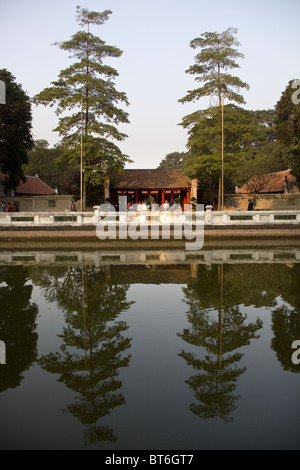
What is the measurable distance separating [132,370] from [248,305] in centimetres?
366

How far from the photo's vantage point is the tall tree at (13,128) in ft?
80.9

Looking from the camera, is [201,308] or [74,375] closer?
[74,375]

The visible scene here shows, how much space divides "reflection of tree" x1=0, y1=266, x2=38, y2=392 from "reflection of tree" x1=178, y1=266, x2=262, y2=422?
221cm

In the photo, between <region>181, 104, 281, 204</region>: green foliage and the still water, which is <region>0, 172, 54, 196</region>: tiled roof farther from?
the still water

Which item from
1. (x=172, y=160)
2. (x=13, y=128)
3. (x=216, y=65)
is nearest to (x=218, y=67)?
(x=216, y=65)

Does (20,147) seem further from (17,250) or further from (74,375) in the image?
(74,375)

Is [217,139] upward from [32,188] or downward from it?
upward

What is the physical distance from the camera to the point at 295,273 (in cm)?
1074

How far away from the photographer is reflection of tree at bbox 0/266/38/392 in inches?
193

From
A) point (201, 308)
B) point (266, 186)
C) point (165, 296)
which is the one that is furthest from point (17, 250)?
point (266, 186)

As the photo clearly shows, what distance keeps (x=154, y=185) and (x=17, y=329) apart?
76.4 ft

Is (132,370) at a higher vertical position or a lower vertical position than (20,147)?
lower

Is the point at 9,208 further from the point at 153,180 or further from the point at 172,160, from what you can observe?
the point at 172,160

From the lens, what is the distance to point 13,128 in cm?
2456
